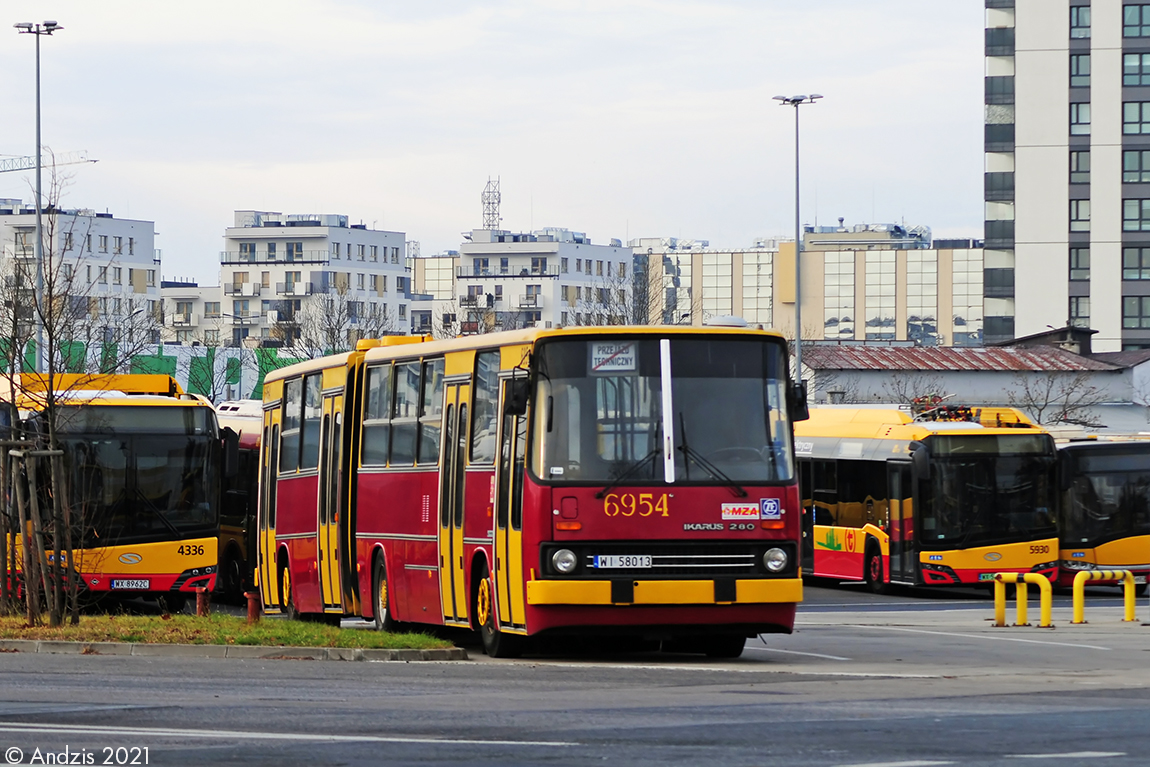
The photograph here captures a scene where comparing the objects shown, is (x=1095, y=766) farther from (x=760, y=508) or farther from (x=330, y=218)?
(x=330, y=218)

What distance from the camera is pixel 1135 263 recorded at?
106250 millimetres

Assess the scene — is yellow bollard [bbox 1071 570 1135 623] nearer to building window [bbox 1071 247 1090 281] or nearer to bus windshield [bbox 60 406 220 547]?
bus windshield [bbox 60 406 220 547]

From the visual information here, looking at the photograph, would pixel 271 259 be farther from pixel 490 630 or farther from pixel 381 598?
pixel 490 630

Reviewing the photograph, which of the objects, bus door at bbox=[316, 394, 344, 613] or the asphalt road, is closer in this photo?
the asphalt road

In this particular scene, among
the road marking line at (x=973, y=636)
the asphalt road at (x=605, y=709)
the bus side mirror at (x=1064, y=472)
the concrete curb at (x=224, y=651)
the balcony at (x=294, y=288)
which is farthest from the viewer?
the balcony at (x=294, y=288)

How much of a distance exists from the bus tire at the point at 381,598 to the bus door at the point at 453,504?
1.67 m

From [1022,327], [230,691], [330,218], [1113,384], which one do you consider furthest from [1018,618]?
[330,218]

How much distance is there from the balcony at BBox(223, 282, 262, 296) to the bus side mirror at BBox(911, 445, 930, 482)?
464 ft

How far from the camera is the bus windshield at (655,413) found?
17688 mm

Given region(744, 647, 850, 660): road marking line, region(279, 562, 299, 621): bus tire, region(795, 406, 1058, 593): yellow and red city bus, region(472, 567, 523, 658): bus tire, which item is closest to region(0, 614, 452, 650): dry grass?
region(472, 567, 523, 658): bus tire

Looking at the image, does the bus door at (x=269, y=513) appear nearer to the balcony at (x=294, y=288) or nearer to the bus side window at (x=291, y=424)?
the bus side window at (x=291, y=424)

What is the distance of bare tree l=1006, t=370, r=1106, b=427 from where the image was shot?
237 feet

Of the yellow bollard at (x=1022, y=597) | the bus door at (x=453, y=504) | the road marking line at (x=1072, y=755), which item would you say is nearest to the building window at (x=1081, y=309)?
the yellow bollard at (x=1022, y=597)

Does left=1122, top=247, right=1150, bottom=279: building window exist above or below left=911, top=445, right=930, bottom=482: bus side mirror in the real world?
above
